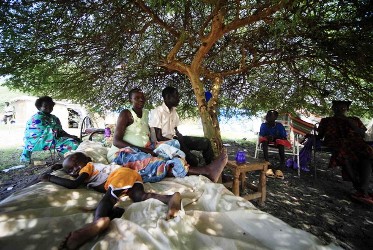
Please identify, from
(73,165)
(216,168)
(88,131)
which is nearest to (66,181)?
(73,165)

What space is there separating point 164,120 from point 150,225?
8.48ft

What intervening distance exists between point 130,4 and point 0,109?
3879 centimetres

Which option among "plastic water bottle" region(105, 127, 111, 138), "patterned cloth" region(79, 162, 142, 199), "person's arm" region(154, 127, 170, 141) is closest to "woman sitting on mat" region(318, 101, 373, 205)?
"person's arm" region(154, 127, 170, 141)

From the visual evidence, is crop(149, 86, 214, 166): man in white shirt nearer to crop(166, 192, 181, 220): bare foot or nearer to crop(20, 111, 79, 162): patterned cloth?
crop(166, 192, 181, 220): bare foot

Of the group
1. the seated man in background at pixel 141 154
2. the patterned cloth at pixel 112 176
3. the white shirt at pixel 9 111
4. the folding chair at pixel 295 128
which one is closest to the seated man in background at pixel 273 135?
the folding chair at pixel 295 128

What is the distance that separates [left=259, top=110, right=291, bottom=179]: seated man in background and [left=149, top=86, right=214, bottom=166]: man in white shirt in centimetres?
284

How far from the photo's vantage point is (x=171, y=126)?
14.3ft

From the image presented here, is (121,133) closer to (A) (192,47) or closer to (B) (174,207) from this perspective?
(B) (174,207)

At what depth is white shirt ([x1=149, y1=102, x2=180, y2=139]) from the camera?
4074 millimetres

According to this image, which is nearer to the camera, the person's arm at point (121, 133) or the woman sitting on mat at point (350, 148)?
the person's arm at point (121, 133)

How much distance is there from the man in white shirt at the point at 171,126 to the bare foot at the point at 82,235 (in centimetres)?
237

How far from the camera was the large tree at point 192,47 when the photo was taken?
11.0 ft

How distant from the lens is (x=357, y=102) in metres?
5.67

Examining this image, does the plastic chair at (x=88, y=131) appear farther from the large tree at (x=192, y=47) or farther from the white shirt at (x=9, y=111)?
the white shirt at (x=9, y=111)
